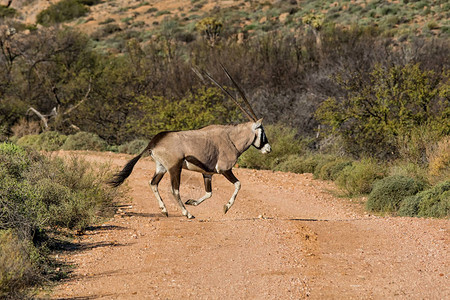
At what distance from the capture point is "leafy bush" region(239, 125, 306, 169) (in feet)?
71.7

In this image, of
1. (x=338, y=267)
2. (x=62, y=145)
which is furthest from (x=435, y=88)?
(x=62, y=145)

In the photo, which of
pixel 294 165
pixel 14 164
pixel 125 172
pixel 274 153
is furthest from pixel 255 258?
pixel 274 153

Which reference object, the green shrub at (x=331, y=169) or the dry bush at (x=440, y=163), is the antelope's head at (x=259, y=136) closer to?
the dry bush at (x=440, y=163)

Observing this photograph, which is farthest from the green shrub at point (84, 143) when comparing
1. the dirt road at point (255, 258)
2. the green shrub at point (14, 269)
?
the green shrub at point (14, 269)

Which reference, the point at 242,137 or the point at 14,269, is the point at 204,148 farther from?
the point at 14,269

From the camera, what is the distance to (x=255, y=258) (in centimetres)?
876

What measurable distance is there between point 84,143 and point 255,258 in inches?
793

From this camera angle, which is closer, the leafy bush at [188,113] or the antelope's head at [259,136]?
the antelope's head at [259,136]

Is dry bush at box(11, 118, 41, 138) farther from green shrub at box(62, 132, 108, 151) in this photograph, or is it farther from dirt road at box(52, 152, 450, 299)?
dirt road at box(52, 152, 450, 299)

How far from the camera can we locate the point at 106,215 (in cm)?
1247

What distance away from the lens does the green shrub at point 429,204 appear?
12477 millimetres

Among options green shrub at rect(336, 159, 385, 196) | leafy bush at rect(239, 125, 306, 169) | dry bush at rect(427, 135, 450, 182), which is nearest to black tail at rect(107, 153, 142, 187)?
green shrub at rect(336, 159, 385, 196)

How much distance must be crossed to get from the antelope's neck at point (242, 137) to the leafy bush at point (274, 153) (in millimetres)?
9894

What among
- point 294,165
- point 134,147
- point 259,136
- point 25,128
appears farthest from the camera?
point 25,128
